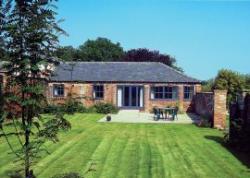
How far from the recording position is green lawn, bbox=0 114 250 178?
14508mm

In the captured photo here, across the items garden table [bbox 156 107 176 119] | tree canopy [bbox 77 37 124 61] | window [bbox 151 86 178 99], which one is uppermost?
tree canopy [bbox 77 37 124 61]

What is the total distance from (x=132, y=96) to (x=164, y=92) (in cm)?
345

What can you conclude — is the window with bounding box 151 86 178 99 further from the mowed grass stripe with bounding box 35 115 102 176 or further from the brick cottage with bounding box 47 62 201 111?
the mowed grass stripe with bounding box 35 115 102 176

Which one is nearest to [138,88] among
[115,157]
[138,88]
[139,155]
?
[138,88]

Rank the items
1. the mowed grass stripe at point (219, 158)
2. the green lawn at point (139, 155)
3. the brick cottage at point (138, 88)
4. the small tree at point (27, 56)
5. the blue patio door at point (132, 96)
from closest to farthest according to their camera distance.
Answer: the small tree at point (27, 56) < the green lawn at point (139, 155) < the mowed grass stripe at point (219, 158) < the brick cottage at point (138, 88) < the blue patio door at point (132, 96)

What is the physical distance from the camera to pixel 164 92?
134ft

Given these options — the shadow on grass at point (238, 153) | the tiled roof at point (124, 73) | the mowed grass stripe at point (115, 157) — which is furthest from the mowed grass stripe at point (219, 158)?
the tiled roof at point (124, 73)

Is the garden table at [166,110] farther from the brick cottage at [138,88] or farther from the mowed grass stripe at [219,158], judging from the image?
the mowed grass stripe at [219,158]

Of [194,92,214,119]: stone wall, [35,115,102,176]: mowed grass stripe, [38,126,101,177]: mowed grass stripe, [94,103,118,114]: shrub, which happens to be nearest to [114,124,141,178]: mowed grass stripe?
[38,126,101,177]: mowed grass stripe

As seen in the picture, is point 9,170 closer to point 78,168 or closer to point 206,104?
point 78,168

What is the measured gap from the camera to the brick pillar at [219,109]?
1081 inches

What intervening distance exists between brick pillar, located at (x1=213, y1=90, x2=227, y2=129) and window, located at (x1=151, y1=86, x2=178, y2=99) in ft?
42.9

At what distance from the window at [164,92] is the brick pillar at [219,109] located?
13.1m

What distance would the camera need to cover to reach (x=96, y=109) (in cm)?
3938
